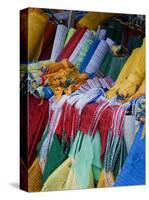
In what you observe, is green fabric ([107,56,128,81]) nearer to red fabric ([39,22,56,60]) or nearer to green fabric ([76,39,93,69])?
green fabric ([76,39,93,69])

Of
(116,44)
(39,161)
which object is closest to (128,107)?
(116,44)

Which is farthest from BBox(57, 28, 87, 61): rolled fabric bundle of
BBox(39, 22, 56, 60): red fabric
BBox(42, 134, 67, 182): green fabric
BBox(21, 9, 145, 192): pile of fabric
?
BBox(42, 134, 67, 182): green fabric

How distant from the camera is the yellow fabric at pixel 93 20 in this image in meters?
5.80

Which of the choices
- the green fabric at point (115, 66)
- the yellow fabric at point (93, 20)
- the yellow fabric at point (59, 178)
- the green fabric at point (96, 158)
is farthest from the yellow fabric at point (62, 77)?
the yellow fabric at point (59, 178)

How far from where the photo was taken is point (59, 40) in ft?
18.7

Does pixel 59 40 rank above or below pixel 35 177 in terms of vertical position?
above

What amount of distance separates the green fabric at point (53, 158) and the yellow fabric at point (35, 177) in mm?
53

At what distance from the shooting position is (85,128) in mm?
5770

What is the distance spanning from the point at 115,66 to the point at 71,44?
0.48 m

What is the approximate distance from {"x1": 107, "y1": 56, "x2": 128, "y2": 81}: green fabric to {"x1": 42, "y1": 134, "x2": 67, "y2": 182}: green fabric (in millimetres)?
802

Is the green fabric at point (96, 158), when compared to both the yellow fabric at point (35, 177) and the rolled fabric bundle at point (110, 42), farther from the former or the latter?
the rolled fabric bundle at point (110, 42)

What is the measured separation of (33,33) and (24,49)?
0.54 feet

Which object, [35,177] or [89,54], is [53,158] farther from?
[89,54]

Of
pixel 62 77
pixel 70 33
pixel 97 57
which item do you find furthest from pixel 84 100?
pixel 70 33
